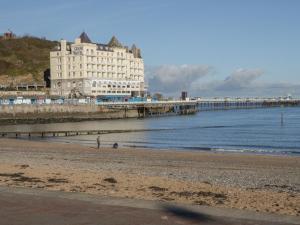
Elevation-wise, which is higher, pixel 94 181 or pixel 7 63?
pixel 7 63

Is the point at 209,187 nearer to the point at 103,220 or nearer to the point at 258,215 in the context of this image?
the point at 258,215

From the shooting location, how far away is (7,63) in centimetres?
13512

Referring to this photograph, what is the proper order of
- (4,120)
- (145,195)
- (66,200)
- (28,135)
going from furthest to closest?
(4,120) → (28,135) → (145,195) → (66,200)

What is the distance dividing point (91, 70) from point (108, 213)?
104 meters

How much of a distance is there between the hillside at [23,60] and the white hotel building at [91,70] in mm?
12509

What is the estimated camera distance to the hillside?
4945 inches

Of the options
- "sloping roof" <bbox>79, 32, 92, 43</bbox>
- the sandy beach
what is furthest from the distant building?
the sandy beach

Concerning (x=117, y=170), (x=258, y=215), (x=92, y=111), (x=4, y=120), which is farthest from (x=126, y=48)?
(x=258, y=215)

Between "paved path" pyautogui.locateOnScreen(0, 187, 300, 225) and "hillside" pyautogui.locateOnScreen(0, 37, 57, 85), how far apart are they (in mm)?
116100

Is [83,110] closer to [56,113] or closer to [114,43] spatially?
[56,113]

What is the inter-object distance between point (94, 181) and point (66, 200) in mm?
Answer: 3661

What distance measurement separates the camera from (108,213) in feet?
26.4

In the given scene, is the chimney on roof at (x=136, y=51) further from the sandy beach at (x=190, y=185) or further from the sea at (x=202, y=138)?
A: the sandy beach at (x=190, y=185)

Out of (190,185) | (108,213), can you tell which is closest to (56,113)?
(190,185)
